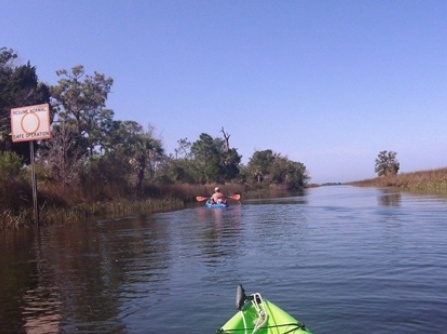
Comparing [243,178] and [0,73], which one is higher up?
[0,73]

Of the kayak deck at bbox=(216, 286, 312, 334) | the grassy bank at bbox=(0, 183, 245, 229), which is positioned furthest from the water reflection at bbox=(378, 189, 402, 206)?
the kayak deck at bbox=(216, 286, 312, 334)

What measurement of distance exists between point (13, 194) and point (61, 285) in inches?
593

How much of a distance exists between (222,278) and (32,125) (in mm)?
14280

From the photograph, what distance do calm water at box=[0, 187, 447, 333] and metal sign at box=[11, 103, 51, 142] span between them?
5.10 meters

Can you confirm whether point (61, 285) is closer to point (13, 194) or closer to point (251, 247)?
point (251, 247)

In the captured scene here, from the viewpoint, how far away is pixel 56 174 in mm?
31906

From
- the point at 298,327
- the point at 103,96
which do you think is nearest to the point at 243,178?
the point at 103,96

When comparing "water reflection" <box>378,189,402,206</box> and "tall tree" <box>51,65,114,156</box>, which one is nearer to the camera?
"water reflection" <box>378,189,402,206</box>

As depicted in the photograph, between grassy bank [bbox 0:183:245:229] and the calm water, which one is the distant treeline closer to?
grassy bank [bbox 0:183:245:229]

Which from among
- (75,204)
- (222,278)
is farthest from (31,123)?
(222,278)

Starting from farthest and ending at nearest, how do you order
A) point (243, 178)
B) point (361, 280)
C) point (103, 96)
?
point (243, 178) → point (103, 96) → point (361, 280)

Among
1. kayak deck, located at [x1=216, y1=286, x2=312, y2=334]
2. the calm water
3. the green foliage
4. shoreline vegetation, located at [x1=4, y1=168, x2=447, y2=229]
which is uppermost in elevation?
the green foliage

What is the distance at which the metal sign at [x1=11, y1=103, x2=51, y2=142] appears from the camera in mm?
20328

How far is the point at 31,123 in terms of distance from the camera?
67.7ft
